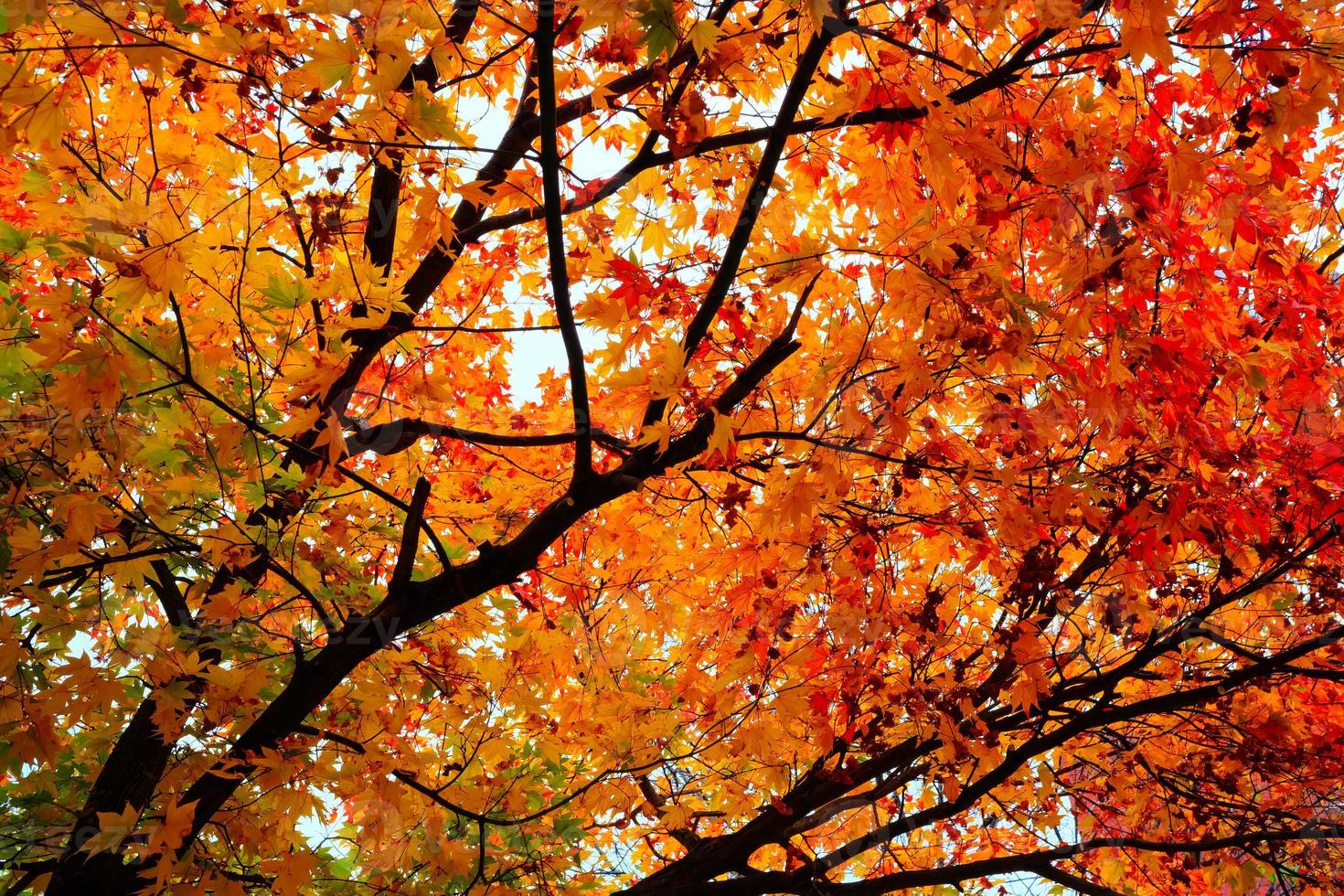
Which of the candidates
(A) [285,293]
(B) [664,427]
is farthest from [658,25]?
(A) [285,293]

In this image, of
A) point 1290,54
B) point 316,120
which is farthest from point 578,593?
point 1290,54

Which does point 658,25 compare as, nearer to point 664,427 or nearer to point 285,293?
point 664,427

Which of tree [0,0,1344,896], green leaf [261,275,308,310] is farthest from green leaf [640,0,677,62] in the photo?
green leaf [261,275,308,310]

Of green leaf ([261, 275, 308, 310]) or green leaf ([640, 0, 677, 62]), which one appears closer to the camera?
green leaf ([640, 0, 677, 62])

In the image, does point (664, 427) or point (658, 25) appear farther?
point (664, 427)

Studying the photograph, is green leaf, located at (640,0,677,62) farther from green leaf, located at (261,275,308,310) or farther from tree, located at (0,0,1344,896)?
green leaf, located at (261,275,308,310)

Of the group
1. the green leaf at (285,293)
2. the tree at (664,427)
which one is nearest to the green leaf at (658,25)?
the tree at (664,427)

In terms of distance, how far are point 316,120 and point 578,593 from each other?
2830 mm

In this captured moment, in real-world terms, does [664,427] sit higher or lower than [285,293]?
lower

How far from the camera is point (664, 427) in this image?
3039 millimetres

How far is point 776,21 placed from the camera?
3332 millimetres

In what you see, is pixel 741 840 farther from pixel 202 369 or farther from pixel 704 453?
pixel 202 369

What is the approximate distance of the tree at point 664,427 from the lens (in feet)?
9.41

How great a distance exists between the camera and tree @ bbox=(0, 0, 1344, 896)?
2869mm
